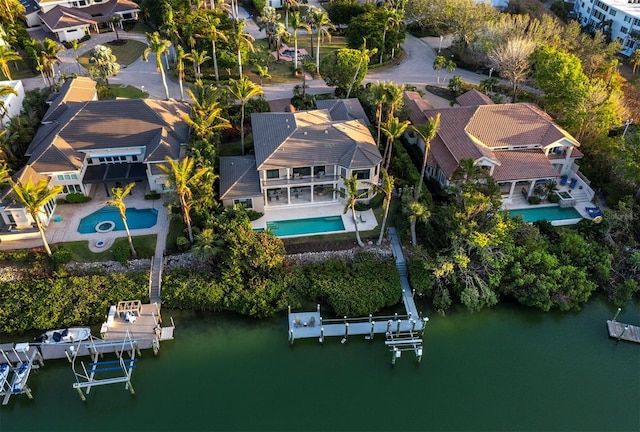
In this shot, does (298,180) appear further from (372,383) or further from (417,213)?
(372,383)

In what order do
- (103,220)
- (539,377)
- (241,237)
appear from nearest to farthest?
(539,377)
(241,237)
(103,220)

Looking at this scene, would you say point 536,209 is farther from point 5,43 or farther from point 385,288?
point 5,43

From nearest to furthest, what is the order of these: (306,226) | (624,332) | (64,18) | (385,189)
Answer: (624,332)
(385,189)
(306,226)
(64,18)

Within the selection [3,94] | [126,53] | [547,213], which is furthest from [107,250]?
[126,53]

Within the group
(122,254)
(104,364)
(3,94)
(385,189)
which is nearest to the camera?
(104,364)

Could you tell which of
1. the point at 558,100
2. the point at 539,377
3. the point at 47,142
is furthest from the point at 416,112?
the point at 47,142

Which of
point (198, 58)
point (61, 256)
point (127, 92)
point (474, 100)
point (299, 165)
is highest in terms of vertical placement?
point (198, 58)

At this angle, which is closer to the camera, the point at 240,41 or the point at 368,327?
the point at 368,327
